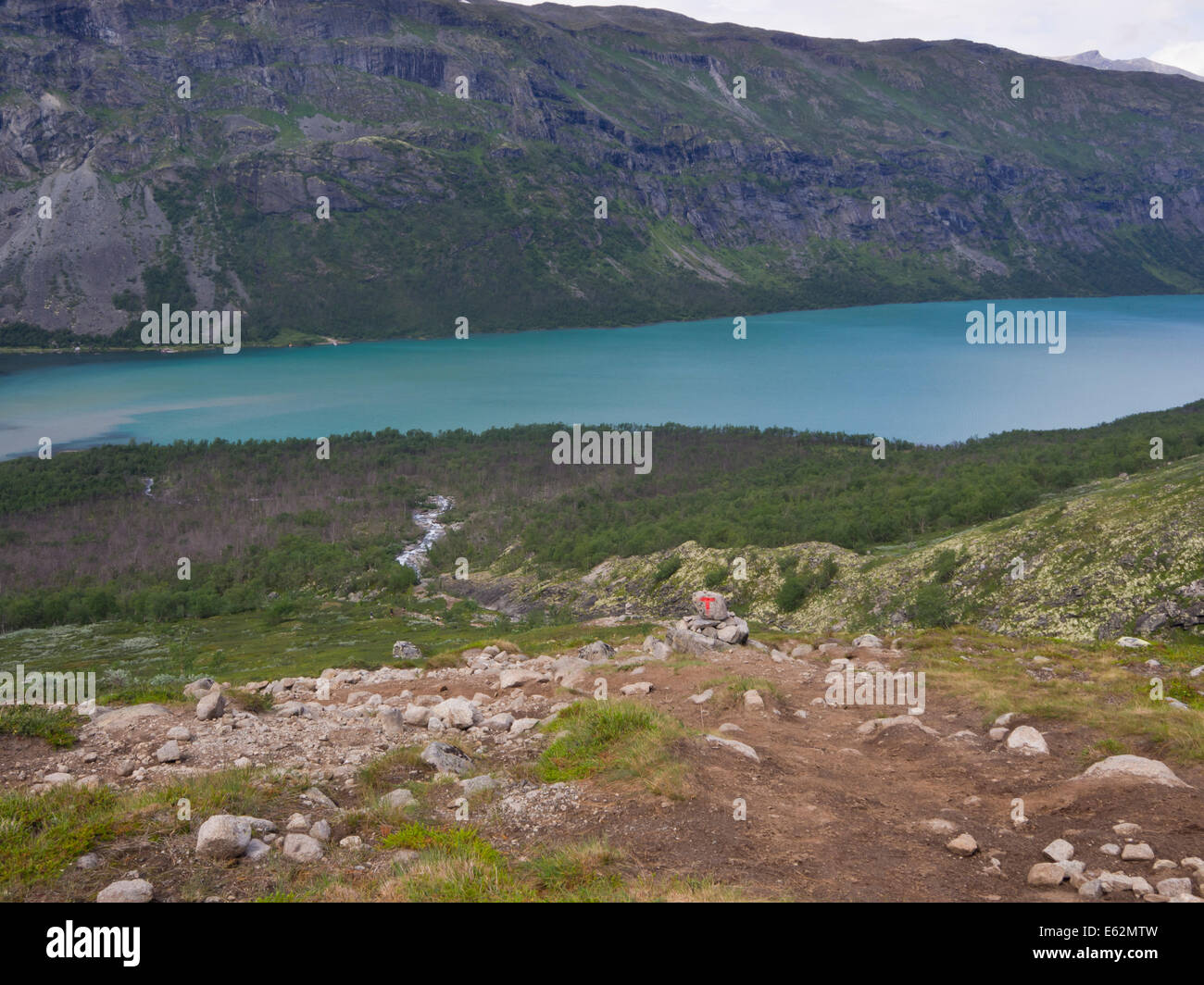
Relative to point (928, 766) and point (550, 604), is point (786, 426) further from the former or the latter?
point (928, 766)

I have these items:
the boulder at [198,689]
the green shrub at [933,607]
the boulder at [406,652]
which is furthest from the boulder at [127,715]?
the green shrub at [933,607]

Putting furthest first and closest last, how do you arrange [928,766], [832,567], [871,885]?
[832,567], [928,766], [871,885]

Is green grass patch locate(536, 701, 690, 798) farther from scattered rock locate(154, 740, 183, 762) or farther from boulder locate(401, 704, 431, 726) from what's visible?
scattered rock locate(154, 740, 183, 762)

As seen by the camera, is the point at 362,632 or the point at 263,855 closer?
the point at 263,855

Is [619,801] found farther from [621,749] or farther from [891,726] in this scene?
[891,726]

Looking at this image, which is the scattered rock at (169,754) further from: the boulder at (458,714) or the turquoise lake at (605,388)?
the turquoise lake at (605,388)
